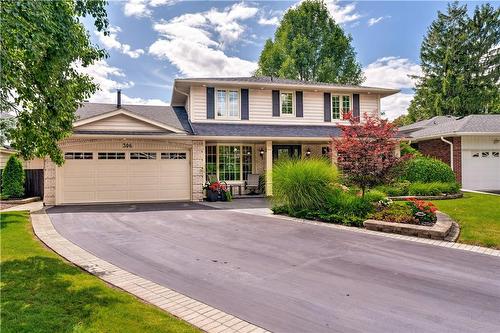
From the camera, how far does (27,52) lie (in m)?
4.06

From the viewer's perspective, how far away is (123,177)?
1370cm

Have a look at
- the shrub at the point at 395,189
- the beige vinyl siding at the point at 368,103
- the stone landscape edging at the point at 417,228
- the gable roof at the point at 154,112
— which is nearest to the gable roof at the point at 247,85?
the beige vinyl siding at the point at 368,103

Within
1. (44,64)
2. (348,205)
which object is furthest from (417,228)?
(44,64)

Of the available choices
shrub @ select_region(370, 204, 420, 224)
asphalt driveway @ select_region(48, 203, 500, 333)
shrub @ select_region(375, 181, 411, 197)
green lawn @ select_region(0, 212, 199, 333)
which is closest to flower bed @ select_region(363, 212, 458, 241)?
shrub @ select_region(370, 204, 420, 224)

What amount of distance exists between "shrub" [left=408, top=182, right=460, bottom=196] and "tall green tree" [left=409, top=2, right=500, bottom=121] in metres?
20.9

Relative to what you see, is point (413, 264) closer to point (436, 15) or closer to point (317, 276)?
point (317, 276)

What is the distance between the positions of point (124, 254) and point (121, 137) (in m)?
7.93

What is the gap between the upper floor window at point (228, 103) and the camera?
16.0 meters

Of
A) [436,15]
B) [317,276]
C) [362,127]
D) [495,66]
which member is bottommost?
[317,276]

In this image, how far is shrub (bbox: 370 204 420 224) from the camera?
27.5ft

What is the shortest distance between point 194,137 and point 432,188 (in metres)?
9.92

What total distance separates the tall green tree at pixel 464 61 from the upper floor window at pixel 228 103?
23.9m

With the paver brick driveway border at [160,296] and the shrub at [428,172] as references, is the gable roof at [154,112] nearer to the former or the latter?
the paver brick driveway border at [160,296]

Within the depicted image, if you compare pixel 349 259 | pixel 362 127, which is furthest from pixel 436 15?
pixel 349 259
